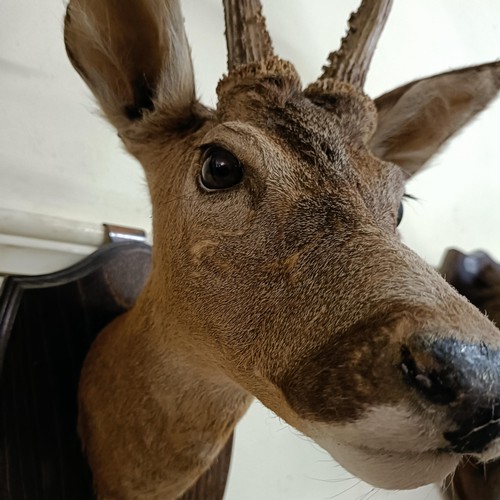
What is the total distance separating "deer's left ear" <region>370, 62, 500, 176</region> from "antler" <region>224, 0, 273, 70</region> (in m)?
0.25

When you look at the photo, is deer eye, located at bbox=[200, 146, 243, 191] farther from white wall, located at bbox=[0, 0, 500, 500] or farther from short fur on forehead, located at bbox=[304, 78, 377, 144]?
white wall, located at bbox=[0, 0, 500, 500]

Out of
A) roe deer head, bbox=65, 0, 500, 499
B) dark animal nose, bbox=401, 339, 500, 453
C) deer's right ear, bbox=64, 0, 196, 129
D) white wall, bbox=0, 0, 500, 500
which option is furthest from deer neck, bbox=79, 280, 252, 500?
dark animal nose, bbox=401, 339, 500, 453

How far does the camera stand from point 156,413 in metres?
0.82

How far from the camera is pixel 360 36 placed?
88 cm

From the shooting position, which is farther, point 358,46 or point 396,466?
point 358,46

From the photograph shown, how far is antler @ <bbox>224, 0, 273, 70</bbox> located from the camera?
2.75 feet

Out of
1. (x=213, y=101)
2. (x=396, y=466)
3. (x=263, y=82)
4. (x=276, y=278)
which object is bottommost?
(x=396, y=466)

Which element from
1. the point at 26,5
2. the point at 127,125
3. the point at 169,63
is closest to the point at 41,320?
the point at 127,125

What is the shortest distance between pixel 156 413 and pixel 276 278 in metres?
0.34

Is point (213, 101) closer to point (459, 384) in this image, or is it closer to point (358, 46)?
point (358, 46)

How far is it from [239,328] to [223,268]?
2.9 inches

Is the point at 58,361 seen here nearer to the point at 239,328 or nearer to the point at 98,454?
the point at 98,454

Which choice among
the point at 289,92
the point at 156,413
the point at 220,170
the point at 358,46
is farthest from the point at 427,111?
the point at 156,413

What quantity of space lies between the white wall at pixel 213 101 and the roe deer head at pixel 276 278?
0.21m
